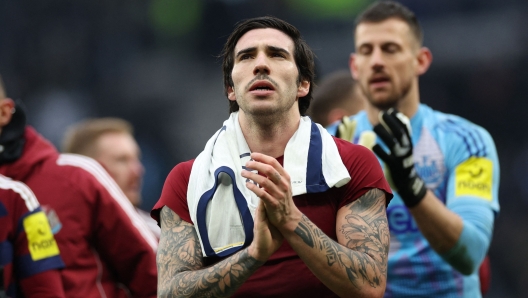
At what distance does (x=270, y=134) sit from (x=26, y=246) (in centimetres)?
141

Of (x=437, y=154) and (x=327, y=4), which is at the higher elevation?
(x=327, y=4)

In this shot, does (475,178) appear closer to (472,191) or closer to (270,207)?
(472,191)

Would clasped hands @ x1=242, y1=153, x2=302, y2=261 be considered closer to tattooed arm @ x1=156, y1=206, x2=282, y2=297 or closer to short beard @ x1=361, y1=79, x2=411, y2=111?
tattooed arm @ x1=156, y1=206, x2=282, y2=297

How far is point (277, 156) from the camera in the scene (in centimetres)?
279

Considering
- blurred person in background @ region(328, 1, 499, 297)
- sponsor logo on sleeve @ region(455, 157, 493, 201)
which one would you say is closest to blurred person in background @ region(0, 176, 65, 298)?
blurred person in background @ region(328, 1, 499, 297)

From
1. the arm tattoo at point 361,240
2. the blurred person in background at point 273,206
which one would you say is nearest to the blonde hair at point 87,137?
the blurred person in background at point 273,206

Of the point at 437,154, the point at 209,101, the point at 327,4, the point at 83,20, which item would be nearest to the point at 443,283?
the point at 437,154

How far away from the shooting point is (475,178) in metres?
4.01

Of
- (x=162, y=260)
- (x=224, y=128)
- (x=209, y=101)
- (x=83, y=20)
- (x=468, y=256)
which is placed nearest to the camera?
(x=162, y=260)

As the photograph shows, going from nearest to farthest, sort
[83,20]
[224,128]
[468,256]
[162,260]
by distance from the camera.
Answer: [162,260]
[224,128]
[468,256]
[83,20]

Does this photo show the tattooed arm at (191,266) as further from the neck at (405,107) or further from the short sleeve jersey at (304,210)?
the neck at (405,107)

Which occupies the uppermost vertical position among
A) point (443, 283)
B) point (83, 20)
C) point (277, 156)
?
point (83, 20)

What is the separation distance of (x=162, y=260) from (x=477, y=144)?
201cm

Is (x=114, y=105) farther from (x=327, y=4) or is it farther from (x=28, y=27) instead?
(x=327, y=4)
